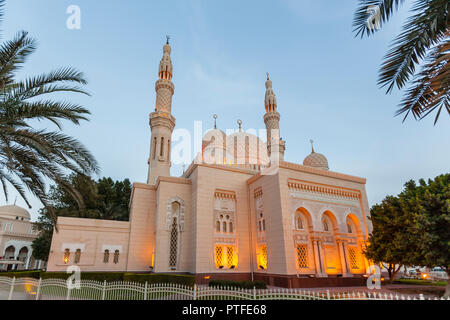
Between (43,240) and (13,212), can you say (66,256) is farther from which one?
(13,212)

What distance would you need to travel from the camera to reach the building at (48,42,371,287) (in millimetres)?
13070

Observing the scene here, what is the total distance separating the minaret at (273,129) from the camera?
2436 centimetres

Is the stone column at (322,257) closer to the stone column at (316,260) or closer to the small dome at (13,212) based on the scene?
the stone column at (316,260)

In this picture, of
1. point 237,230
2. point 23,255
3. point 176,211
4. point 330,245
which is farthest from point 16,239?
point 330,245

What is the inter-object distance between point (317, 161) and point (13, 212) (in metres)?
39.3

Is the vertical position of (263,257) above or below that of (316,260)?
above

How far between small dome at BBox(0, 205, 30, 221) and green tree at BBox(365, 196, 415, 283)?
42.1 metres

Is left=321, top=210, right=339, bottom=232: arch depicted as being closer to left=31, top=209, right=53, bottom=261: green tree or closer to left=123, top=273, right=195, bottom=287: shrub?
left=123, top=273, right=195, bottom=287: shrub

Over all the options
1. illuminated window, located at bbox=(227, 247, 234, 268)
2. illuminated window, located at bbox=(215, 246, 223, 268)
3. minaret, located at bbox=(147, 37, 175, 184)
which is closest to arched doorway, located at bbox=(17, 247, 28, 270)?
minaret, located at bbox=(147, 37, 175, 184)

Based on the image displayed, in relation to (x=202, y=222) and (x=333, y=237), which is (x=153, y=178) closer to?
(x=202, y=222)

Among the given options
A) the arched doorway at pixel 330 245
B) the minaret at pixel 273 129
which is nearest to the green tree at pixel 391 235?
the arched doorway at pixel 330 245

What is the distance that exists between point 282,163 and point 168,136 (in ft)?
31.8

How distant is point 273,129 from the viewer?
2444 centimetres

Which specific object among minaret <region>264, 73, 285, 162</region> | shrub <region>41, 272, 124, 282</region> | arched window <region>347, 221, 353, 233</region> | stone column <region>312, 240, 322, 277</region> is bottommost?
shrub <region>41, 272, 124, 282</region>
